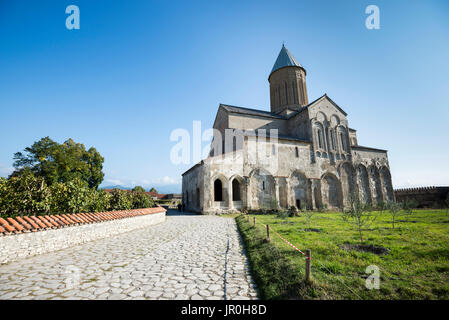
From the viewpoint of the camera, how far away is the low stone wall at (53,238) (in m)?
5.06

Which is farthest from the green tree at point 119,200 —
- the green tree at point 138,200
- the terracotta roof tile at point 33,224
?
the terracotta roof tile at point 33,224

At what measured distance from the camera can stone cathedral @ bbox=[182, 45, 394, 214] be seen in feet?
66.0

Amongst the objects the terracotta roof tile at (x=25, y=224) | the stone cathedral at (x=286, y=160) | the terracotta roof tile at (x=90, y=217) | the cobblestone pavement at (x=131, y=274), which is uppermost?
the stone cathedral at (x=286, y=160)

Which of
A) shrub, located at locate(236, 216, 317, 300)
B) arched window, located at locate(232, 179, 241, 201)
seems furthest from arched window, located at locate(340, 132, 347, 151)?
shrub, located at locate(236, 216, 317, 300)

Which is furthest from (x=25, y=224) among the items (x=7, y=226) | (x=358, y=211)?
(x=358, y=211)

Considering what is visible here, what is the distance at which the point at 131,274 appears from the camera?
4.32 metres

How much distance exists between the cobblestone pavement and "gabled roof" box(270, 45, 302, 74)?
2903 cm

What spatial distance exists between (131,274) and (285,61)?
32.1 metres

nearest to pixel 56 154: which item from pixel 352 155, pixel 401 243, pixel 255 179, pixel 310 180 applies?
pixel 255 179

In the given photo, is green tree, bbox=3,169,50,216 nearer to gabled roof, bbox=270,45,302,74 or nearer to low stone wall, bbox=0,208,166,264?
low stone wall, bbox=0,208,166,264

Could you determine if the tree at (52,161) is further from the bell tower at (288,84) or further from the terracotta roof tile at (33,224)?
the bell tower at (288,84)

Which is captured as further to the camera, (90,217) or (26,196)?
(26,196)

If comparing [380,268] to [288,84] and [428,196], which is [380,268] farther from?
[428,196]
